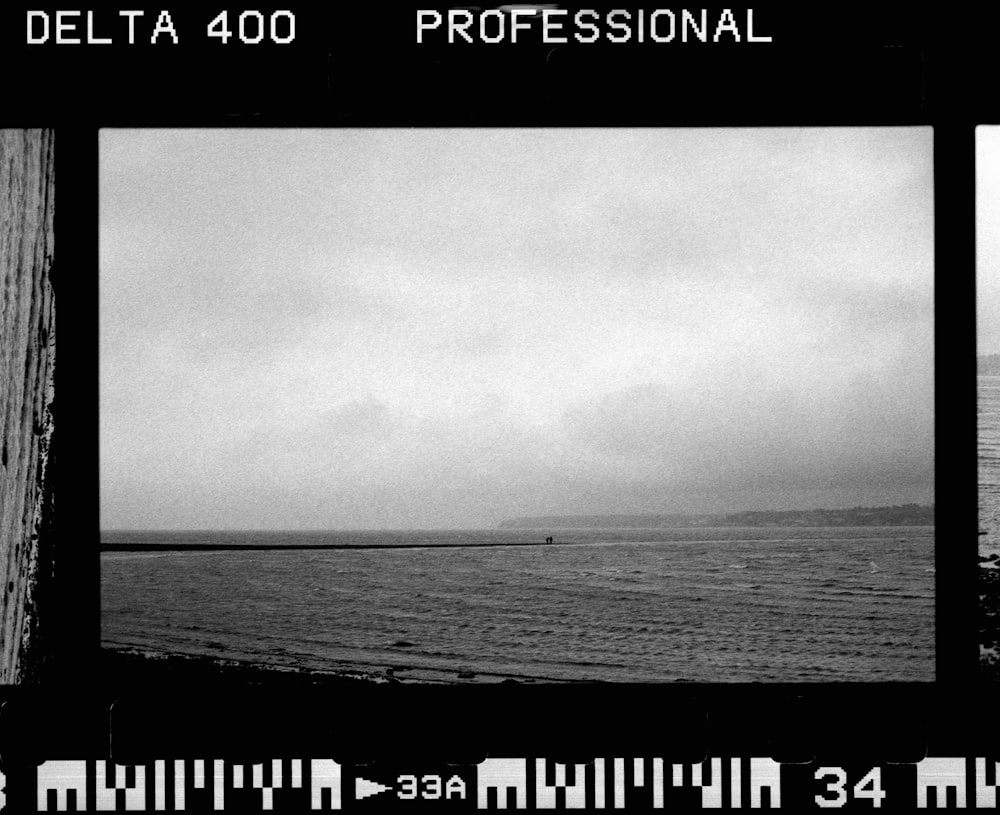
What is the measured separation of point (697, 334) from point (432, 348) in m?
21.6

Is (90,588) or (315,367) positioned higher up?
(315,367)

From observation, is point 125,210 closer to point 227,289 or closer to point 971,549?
point 227,289

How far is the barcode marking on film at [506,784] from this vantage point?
9.48 feet

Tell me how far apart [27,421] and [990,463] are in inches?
150

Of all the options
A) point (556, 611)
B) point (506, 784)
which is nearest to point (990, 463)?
point (506, 784)

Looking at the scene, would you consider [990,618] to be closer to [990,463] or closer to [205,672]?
[990,463]

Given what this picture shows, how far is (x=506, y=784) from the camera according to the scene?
2.89 metres

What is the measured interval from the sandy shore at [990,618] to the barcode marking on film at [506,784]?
0.34 meters

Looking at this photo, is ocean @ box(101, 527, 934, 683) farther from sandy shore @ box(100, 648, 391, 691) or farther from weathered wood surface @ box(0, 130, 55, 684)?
weathered wood surface @ box(0, 130, 55, 684)
